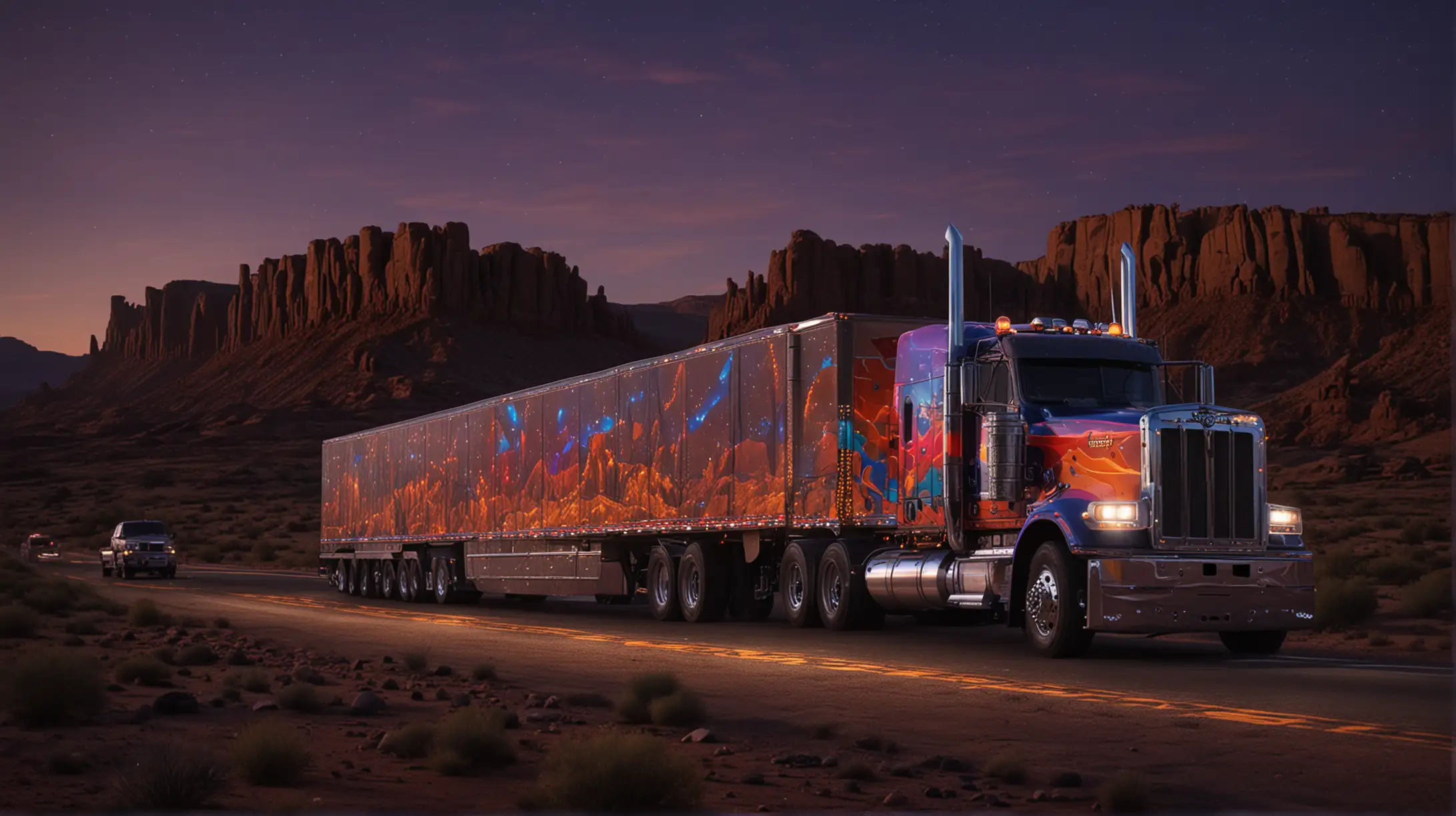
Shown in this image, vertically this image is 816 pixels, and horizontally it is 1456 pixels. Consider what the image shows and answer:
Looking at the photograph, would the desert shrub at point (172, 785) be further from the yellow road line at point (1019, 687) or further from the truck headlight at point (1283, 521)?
the truck headlight at point (1283, 521)

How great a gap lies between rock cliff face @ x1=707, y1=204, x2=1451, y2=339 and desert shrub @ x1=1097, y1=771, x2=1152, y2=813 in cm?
12983

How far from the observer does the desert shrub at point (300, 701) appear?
14.1 metres

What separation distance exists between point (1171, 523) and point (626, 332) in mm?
162102

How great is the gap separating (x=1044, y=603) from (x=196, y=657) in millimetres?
9883

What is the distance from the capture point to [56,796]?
9938 mm

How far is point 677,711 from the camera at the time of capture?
13.3 metres

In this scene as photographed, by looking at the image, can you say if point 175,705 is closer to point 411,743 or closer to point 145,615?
point 411,743

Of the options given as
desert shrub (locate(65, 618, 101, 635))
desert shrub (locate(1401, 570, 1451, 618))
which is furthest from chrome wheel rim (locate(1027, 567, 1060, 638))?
desert shrub (locate(65, 618, 101, 635))

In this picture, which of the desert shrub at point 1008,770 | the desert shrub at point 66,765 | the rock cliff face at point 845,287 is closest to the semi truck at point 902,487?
the desert shrub at point 1008,770

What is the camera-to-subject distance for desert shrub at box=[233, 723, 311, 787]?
33.7 feet

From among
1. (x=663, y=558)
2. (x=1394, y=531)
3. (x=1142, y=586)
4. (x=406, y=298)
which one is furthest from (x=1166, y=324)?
(x=1142, y=586)

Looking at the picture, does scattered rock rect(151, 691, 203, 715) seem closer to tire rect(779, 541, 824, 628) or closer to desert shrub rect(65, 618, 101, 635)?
desert shrub rect(65, 618, 101, 635)

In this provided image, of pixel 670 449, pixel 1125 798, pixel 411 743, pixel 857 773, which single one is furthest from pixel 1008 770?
pixel 670 449

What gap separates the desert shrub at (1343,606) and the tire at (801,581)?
7.77m
